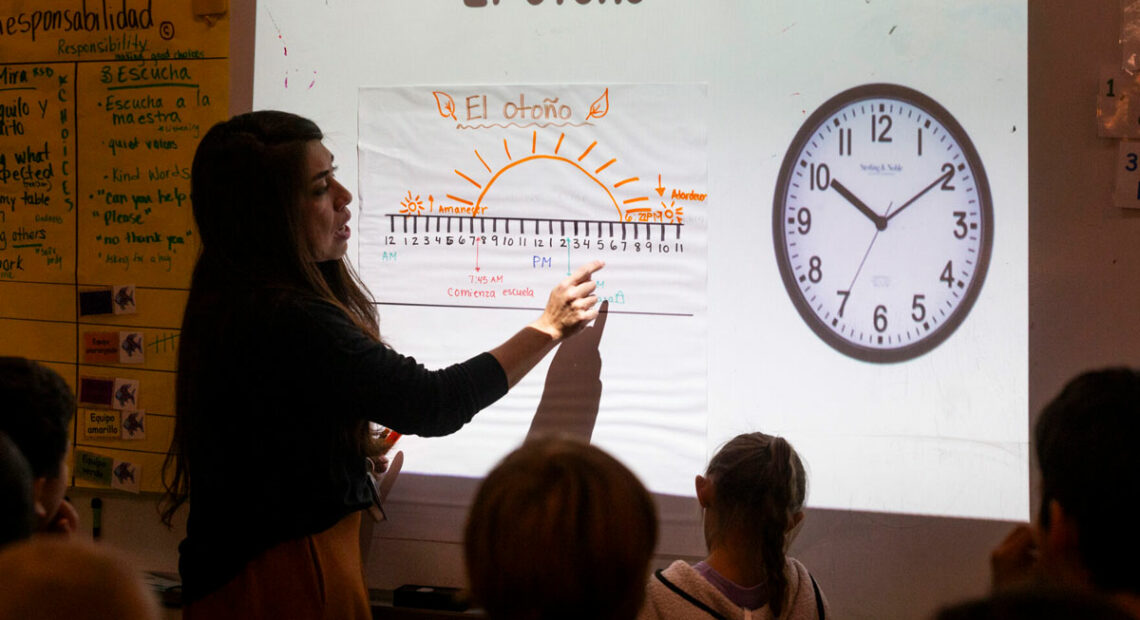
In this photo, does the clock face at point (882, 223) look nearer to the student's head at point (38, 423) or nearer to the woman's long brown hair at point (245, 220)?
the woman's long brown hair at point (245, 220)

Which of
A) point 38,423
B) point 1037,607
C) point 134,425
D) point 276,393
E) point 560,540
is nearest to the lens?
point 1037,607

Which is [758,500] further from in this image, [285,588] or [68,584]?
[68,584]

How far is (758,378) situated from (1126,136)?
0.81 m

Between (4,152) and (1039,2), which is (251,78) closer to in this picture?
(4,152)

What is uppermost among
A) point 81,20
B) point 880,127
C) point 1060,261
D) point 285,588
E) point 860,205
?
point 81,20

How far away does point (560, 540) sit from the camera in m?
0.93

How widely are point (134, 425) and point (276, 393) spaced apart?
889mm

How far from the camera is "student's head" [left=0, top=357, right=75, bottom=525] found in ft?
4.26

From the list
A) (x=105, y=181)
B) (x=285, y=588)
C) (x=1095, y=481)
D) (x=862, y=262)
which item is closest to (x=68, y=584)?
(x=285, y=588)

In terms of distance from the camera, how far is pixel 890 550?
1822 mm

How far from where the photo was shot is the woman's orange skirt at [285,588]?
4.91 feet

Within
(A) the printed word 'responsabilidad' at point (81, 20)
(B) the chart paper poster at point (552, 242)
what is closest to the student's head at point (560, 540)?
(B) the chart paper poster at point (552, 242)

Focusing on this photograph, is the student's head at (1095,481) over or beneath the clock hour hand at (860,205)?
beneath

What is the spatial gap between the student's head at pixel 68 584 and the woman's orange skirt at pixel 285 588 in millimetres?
716
